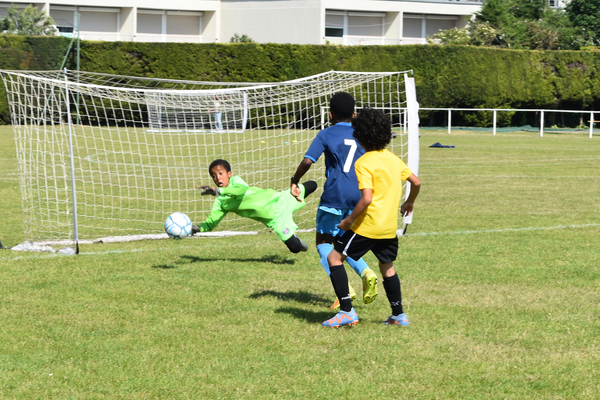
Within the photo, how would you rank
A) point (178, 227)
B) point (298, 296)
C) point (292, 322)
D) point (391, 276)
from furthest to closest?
point (178, 227), point (298, 296), point (292, 322), point (391, 276)

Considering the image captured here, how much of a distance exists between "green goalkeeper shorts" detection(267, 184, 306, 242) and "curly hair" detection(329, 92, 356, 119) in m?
1.54

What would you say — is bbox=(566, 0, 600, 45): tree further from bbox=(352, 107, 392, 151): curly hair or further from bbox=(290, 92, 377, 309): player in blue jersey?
bbox=(352, 107, 392, 151): curly hair

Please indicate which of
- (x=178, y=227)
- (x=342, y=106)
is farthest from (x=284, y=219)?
(x=342, y=106)

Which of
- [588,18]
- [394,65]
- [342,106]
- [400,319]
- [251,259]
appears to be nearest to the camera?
[400,319]

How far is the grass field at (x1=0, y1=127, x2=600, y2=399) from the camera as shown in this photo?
414cm

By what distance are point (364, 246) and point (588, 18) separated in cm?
5057

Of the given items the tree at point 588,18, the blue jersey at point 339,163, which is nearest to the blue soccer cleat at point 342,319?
the blue jersey at point 339,163

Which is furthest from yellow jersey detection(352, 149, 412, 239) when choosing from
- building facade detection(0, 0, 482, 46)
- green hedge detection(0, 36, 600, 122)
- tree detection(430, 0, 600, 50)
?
building facade detection(0, 0, 482, 46)

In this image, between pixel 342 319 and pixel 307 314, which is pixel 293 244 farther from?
pixel 342 319

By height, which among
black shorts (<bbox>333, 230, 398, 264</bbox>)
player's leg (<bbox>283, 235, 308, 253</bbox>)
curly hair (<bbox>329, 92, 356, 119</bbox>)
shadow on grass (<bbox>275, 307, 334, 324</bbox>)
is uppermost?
curly hair (<bbox>329, 92, 356, 119</bbox>)

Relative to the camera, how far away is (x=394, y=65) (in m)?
34.8

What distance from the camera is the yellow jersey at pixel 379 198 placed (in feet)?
15.9

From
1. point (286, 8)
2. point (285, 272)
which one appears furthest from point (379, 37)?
point (285, 272)

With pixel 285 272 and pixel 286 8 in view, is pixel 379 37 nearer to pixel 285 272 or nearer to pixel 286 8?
pixel 286 8
